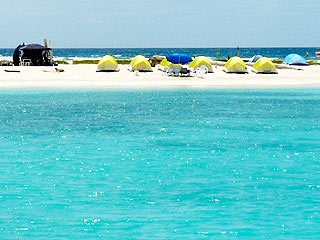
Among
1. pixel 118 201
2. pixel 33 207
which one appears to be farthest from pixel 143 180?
pixel 33 207

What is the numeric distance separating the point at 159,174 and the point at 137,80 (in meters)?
38.1

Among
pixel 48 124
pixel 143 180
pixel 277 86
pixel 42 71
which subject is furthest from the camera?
pixel 42 71

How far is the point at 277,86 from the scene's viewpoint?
51.1 metres

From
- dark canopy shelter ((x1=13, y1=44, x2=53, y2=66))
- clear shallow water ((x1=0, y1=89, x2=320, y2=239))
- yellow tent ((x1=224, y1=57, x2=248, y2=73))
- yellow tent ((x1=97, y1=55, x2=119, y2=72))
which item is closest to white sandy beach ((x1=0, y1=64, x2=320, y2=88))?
yellow tent ((x1=224, y1=57, x2=248, y2=73))

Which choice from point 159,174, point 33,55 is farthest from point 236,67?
point 159,174

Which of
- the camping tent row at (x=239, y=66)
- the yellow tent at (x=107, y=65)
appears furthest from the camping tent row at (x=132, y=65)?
the camping tent row at (x=239, y=66)

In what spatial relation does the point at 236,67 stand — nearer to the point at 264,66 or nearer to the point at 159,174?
the point at 264,66

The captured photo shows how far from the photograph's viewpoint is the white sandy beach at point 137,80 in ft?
167

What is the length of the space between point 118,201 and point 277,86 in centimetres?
3940

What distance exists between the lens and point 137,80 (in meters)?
53.9

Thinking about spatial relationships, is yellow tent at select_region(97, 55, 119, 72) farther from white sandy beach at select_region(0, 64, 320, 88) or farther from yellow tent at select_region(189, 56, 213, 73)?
yellow tent at select_region(189, 56, 213, 73)

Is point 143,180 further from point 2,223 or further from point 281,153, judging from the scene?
point 281,153

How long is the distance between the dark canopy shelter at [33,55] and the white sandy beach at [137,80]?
427 cm

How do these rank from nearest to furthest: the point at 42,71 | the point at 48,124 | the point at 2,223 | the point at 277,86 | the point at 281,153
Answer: the point at 2,223, the point at 281,153, the point at 48,124, the point at 277,86, the point at 42,71
